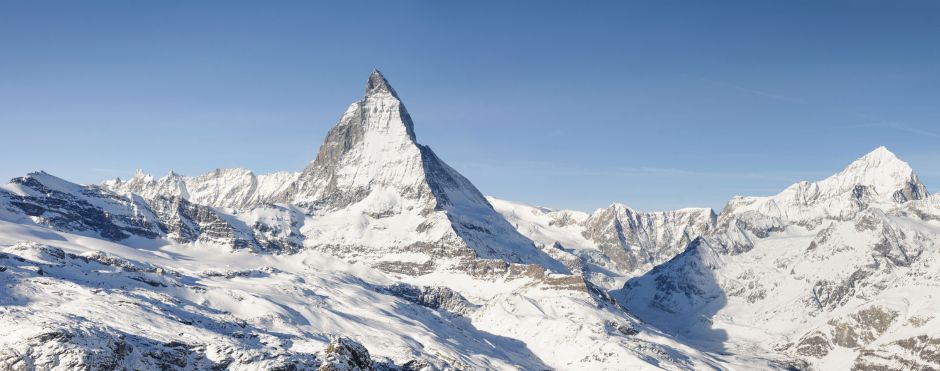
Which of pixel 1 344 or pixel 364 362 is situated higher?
pixel 364 362

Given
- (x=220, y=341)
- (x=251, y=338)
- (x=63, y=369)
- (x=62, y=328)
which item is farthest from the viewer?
(x=251, y=338)

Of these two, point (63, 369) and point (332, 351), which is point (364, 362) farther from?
point (63, 369)

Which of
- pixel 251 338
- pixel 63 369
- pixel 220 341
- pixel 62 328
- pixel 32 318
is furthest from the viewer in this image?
pixel 251 338

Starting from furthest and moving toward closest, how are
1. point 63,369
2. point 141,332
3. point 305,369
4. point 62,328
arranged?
point 141,332, point 305,369, point 62,328, point 63,369

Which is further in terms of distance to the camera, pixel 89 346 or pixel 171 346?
pixel 171 346

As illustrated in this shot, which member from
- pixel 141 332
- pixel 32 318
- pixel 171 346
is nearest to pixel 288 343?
pixel 141 332

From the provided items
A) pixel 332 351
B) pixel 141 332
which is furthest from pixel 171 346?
pixel 141 332

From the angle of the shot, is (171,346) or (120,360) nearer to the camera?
(120,360)

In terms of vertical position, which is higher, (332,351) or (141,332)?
(332,351)

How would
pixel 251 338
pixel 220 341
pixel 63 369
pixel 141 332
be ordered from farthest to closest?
pixel 141 332, pixel 251 338, pixel 220 341, pixel 63 369

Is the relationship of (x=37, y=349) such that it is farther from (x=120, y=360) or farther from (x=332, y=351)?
(x=332, y=351)
